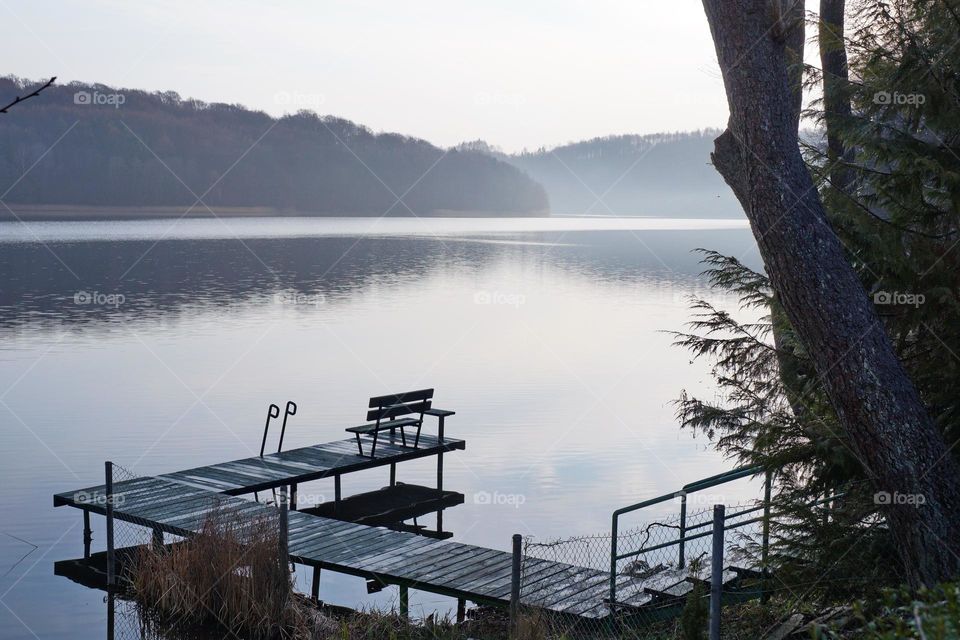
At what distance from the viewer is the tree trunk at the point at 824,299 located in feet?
22.2

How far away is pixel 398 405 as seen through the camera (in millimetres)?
16188

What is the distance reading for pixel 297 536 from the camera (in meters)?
11.4

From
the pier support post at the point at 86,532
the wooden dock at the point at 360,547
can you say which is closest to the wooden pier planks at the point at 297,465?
the wooden dock at the point at 360,547

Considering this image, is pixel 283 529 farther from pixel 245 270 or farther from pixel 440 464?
pixel 245 270

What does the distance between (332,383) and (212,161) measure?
12405 cm

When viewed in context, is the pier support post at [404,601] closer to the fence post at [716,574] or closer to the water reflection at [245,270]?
the fence post at [716,574]

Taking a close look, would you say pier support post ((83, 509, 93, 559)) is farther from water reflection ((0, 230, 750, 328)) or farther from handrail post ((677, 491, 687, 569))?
water reflection ((0, 230, 750, 328))

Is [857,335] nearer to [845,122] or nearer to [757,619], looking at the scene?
[845,122]

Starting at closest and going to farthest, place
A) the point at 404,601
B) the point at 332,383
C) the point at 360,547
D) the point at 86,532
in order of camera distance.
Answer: the point at 404,601, the point at 360,547, the point at 86,532, the point at 332,383

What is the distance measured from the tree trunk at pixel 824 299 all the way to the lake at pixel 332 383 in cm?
568

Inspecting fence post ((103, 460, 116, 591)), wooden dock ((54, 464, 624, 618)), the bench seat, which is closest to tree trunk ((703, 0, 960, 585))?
wooden dock ((54, 464, 624, 618))

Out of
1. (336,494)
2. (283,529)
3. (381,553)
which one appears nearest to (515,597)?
(283,529)

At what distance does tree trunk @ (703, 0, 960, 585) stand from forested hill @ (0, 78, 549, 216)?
4675 inches

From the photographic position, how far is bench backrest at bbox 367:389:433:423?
15.6 meters
